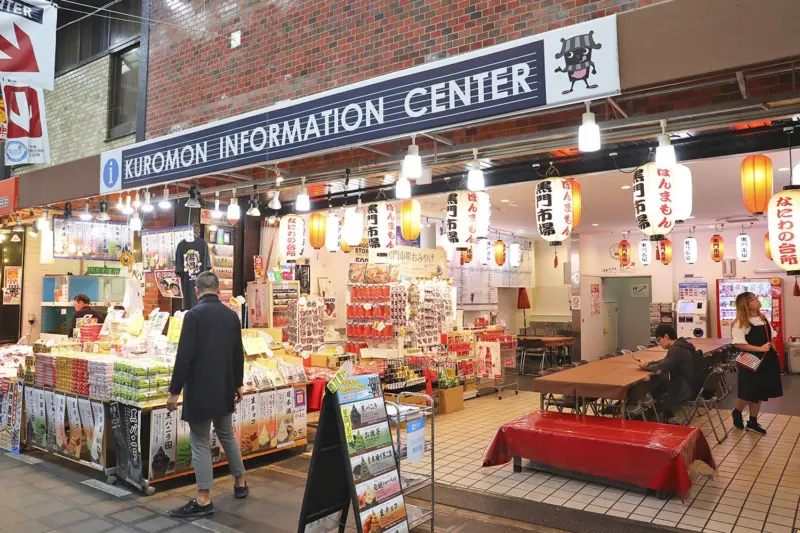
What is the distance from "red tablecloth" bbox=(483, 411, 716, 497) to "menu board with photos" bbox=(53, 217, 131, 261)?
Answer: 7416mm

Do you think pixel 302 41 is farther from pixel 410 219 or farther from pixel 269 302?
pixel 269 302

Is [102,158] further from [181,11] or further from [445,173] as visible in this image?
[445,173]

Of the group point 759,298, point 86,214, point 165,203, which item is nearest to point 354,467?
point 165,203

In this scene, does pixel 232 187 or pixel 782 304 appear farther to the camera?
pixel 782 304

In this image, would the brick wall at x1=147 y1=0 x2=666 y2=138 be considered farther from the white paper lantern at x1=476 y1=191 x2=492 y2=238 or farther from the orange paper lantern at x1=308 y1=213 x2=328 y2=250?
the orange paper lantern at x1=308 y1=213 x2=328 y2=250

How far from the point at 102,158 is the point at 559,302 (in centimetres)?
1576

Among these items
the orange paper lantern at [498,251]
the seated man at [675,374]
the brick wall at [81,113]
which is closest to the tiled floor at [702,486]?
the seated man at [675,374]

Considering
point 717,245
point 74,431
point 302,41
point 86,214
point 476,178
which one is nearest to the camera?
point 74,431

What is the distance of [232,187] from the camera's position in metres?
8.44

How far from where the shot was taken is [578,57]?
430 cm

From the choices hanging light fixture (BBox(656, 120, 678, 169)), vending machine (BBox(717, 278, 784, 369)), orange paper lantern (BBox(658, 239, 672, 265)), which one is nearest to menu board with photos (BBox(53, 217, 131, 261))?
hanging light fixture (BBox(656, 120, 678, 169))

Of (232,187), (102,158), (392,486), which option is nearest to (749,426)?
(392,486)

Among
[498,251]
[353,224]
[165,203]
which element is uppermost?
[165,203]

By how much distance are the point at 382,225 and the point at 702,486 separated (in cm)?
521
